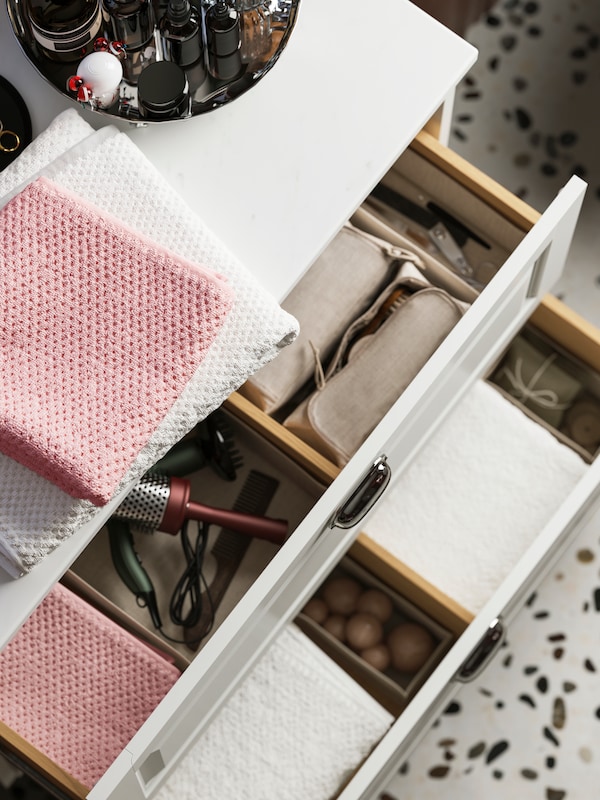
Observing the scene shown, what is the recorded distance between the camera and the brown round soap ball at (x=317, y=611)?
53.5 inches

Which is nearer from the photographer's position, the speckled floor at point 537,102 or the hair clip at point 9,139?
the hair clip at point 9,139

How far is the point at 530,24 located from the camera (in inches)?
67.1

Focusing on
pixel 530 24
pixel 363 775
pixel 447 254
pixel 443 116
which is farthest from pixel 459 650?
pixel 530 24

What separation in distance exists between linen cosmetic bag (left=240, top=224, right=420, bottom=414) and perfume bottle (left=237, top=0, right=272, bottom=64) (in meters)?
0.29

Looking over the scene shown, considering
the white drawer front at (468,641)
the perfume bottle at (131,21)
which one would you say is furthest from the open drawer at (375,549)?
the perfume bottle at (131,21)

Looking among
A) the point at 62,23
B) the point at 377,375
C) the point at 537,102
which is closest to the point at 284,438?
the point at 377,375

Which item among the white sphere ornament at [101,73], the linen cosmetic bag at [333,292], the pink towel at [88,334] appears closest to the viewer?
the pink towel at [88,334]

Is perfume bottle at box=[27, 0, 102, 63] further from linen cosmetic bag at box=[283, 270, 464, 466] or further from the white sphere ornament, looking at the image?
linen cosmetic bag at box=[283, 270, 464, 466]

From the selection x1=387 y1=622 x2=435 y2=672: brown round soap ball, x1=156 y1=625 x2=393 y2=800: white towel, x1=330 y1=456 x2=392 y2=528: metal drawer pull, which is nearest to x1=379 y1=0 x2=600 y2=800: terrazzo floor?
x1=387 y1=622 x2=435 y2=672: brown round soap ball

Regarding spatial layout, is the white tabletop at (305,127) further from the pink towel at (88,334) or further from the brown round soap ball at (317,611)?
the brown round soap ball at (317,611)

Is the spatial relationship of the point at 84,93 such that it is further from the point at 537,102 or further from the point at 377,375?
the point at 537,102

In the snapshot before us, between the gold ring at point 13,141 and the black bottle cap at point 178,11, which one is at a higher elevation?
the black bottle cap at point 178,11

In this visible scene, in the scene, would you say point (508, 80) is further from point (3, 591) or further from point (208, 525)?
point (3, 591)

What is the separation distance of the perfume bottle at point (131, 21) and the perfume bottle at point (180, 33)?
0.5 inches
